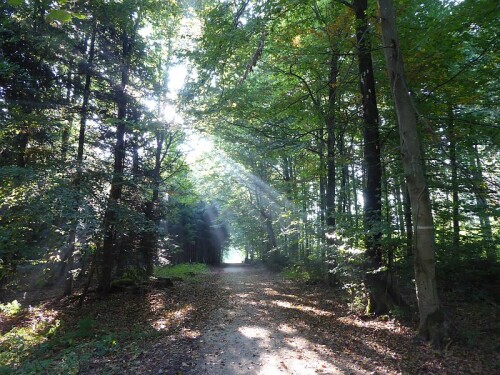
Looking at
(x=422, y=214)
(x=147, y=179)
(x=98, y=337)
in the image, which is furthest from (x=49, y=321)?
(x=422, y=214)

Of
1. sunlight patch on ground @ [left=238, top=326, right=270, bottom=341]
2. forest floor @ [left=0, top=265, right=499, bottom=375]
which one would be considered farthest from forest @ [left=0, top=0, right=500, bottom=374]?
sunlight patch on ground @ [left=238, top=326, right=270, bottom=341]

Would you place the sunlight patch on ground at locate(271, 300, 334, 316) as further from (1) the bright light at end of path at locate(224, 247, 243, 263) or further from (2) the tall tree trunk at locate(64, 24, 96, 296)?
(1) the bright light at end of path at locate(224, 247, 243, 263)

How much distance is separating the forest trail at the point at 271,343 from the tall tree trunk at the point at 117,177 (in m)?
4.76

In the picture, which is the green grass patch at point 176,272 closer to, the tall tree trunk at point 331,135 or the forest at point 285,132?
the forest at point 285,132

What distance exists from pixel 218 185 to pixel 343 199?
55.0ft

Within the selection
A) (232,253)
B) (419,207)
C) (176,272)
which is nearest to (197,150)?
(176,272)

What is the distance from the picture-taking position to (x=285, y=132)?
1104 cm

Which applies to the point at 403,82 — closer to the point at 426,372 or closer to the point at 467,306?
the point at 426,372

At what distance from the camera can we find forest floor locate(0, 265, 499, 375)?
5273mm

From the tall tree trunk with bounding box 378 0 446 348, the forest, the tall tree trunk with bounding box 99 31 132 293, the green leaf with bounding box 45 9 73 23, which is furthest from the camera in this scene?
the tall tree trunk with bounding box 99 31 132 293

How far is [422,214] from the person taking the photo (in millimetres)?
5930

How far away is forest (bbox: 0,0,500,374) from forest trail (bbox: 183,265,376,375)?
1.67m

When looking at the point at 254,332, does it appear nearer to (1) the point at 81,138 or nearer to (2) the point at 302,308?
(2) the point at 302,308

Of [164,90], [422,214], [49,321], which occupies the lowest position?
[49,321]
